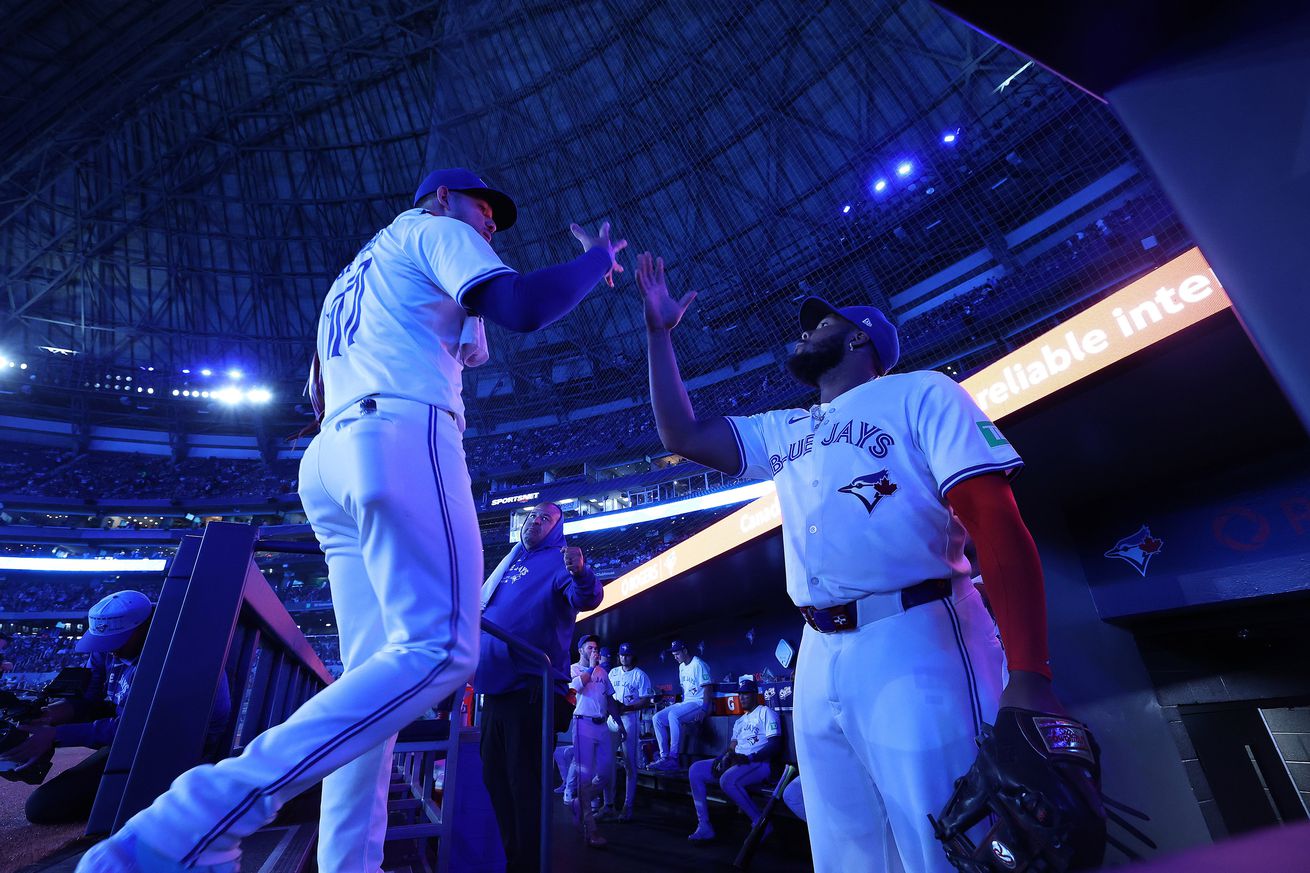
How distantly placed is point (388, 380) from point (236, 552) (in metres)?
0.96

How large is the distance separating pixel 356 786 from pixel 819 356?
5.78 ft

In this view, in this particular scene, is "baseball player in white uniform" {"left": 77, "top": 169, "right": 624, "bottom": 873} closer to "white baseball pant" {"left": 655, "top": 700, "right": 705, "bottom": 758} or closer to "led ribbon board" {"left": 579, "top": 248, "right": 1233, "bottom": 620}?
"led ribbon board" {"left": 579, "top": 248, "right": 1233, "bottom": 620}

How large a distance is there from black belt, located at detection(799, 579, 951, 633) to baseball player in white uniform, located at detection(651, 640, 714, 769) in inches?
276

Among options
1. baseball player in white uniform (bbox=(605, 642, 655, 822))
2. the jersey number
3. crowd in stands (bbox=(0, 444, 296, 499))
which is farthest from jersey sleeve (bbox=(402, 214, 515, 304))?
crowd in stands (bbox=(0, 444, 296, 499))

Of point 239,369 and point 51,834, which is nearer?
point 51,834

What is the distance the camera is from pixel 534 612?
11.0 ft

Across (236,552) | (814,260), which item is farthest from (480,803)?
(814,260)

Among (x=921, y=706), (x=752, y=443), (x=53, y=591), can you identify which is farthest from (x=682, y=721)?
(x=53, y=591)

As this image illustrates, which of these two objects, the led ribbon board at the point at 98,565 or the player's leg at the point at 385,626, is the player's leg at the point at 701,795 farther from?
the led ribbon board at the point at 98,565

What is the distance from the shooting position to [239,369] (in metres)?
28.5

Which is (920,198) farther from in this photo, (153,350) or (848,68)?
(153,350)

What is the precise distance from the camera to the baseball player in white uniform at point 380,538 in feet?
3.29

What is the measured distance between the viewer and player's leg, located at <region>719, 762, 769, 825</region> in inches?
219

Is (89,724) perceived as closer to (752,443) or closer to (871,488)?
(752,443)
